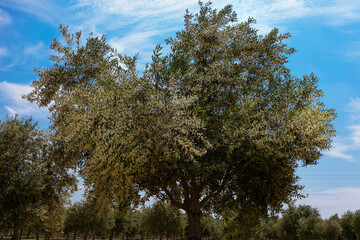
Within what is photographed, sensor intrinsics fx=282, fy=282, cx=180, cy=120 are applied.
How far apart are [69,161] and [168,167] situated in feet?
30.9

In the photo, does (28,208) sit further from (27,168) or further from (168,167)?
(168,167)

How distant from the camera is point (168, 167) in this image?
51.6 ft

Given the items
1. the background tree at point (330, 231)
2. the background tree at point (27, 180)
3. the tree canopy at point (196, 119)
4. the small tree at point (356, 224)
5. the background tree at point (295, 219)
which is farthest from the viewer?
the small tree at point (356, 224)

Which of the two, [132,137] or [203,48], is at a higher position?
[203,48]

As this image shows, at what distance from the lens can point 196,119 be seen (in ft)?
43.4

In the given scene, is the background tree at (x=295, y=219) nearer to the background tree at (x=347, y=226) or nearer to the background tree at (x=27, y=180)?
the background tree at (x=347, y=226)

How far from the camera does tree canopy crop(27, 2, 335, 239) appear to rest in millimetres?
13023

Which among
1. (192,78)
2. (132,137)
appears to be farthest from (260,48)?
(132,137)

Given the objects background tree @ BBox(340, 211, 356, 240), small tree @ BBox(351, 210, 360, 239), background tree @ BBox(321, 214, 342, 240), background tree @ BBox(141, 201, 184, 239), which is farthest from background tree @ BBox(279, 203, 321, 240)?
background tree @ BBox(141, 201, 184, 239)

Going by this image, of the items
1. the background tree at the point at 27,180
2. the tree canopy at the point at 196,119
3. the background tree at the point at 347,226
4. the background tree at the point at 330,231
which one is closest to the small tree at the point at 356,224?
the background tree at the point at 347,226

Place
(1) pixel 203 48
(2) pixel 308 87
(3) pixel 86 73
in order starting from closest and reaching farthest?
(2) pixel 308 87 < (1) pixel 203 48 < (3) pixel 86 73

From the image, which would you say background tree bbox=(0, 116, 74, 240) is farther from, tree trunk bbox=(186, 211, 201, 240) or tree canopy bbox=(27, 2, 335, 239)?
tree trunk bbox=(186, 211, 201, 240)

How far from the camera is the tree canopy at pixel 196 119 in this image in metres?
13.0

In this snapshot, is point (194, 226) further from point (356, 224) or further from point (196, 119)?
point (356, 224)
